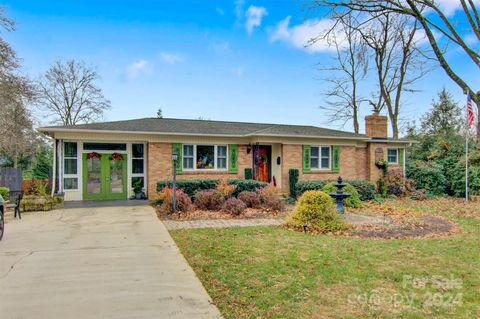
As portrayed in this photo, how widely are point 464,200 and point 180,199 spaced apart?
520 inches

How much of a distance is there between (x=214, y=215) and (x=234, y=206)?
0.72m

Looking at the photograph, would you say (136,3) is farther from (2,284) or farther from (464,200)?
(464,200)

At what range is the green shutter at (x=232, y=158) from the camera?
1515cm

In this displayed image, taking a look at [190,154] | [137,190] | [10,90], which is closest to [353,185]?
[190,154]

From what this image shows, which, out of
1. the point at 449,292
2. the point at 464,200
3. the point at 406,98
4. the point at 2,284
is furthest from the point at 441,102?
the point at 2,284

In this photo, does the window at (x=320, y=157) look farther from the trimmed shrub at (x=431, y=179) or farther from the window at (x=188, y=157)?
the window at (x=188, y=157)

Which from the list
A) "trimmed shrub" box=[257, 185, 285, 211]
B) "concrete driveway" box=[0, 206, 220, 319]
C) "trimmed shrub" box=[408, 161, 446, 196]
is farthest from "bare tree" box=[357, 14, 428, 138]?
"concrete driveway" box=[0, 206, 220, 319]

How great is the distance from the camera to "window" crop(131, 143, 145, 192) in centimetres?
1410

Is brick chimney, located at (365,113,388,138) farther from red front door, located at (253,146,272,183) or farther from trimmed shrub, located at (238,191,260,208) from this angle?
trimmed shrub, located at (238,191,260,208)

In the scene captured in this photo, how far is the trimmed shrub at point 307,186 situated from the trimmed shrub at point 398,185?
15.4ft

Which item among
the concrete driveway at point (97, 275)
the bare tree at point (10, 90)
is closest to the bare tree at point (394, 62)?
the concrete driveway at point (97, 275)

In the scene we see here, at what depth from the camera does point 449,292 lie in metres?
4.14

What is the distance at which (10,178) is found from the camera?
15414 mm

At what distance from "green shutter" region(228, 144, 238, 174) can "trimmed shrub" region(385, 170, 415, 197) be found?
26.5 ft
